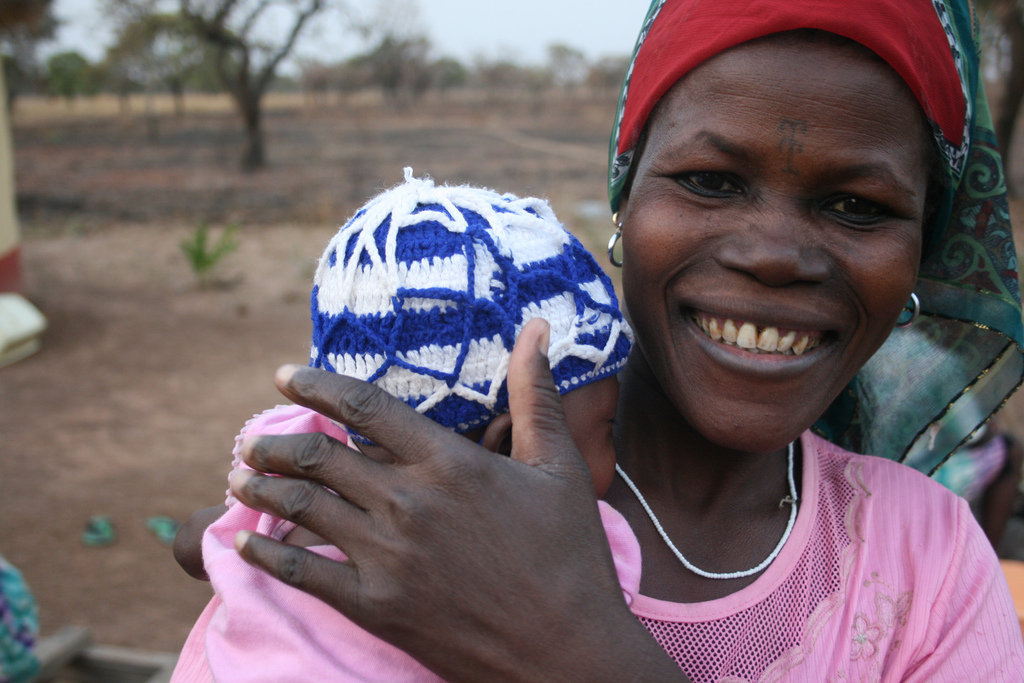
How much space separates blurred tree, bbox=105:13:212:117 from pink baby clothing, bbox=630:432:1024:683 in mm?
19237

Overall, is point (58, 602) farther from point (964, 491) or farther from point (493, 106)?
point (493, 106)

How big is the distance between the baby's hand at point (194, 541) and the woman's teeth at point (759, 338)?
100 cm

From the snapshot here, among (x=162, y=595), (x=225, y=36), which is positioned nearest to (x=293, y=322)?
(x=162, y=595)

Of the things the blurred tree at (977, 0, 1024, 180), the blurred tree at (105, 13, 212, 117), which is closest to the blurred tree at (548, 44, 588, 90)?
the blurred tree at (105, 13, 212, 117)

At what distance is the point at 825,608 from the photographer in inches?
55.8

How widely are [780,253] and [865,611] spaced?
2.29ft

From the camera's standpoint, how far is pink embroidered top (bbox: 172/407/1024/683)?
1.21 m

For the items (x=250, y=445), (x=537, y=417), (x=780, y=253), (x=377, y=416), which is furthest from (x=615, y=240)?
(x=250, y=445)

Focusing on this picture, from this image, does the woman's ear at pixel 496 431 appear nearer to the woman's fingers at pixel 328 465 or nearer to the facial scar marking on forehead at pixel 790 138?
the woman's fingers at pixel 328 465

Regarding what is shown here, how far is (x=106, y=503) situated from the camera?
507 cm

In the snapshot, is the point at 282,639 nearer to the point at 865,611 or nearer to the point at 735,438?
the point at 735,438

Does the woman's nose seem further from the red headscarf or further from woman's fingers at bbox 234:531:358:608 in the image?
woman's fingers at bbox 234:531:358:608

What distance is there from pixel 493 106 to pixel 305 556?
47177 mm

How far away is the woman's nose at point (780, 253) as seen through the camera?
1244mm
